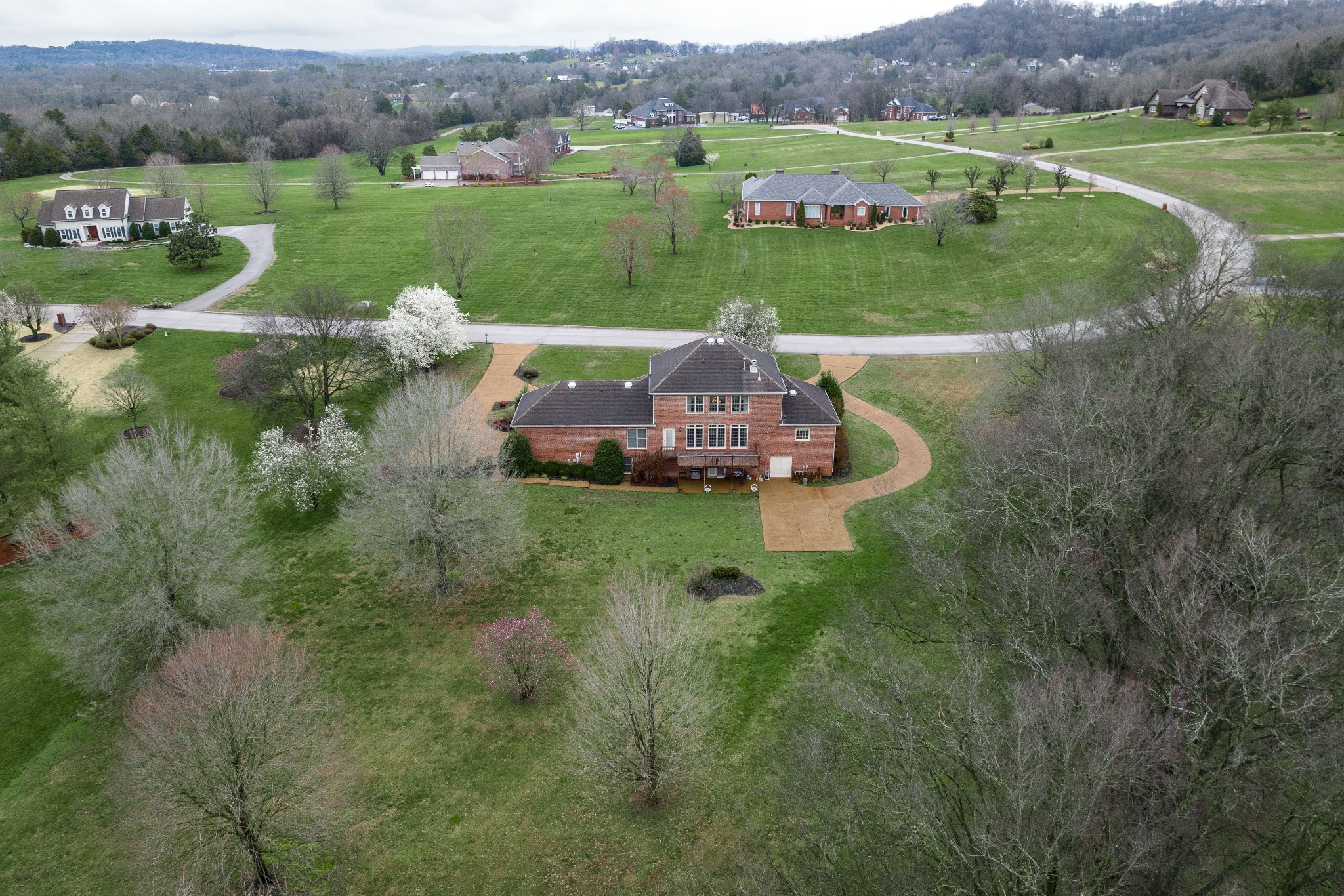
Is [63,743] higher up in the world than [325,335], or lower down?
lower down

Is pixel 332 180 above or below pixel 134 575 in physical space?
above

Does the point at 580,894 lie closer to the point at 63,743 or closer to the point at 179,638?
the point at 179,638

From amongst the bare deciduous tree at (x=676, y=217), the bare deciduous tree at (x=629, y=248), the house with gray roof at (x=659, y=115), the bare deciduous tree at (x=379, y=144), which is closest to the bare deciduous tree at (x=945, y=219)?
the bare deciduous tree at (x=676, y=217)

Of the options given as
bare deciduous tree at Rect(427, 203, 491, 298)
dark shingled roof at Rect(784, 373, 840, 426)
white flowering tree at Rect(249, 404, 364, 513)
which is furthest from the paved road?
dark shingled roof at Rect(784, 373, 840, 426)

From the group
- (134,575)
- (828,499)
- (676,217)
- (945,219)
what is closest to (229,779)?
Result: (134,575)

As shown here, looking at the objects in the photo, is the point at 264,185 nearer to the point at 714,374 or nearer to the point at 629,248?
the point at 629,248

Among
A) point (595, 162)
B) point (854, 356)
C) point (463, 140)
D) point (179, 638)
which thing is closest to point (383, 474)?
point (179, 638)
